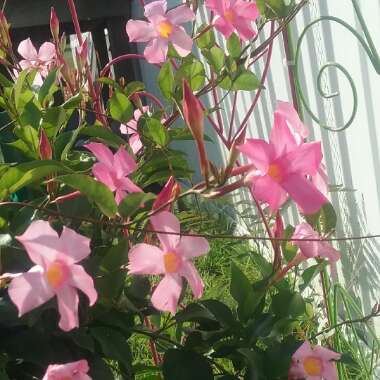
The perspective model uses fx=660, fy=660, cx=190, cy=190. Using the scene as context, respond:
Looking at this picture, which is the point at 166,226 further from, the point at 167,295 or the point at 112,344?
the point at 112,344

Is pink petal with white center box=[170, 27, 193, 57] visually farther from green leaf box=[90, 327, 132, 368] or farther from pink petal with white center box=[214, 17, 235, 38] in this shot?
green leaf box=[90, 327, 132, 368]

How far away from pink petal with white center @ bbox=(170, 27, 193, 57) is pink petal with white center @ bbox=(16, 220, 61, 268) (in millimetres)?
386

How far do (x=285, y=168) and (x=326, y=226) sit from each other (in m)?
0.43

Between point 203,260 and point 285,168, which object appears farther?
point 203,260

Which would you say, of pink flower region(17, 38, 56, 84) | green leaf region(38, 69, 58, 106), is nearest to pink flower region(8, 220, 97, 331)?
green leaf region(38, 69, 58, 106)

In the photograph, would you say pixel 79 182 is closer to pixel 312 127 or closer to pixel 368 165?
pixel 368 165

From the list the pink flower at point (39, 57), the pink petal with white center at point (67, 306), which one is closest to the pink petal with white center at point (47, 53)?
the pink flower at point (39, 57)

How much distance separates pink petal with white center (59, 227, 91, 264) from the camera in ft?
1.64

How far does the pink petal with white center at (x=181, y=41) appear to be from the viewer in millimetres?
812

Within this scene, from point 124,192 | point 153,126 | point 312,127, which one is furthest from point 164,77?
point 312,127

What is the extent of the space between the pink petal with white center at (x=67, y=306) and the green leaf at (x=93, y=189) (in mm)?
82

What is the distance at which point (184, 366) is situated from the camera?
69 cm

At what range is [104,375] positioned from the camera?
2.16 feet

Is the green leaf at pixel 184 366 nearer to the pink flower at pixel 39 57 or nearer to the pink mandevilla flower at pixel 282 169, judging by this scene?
the pink mandevilla flower at pixel 282 169
